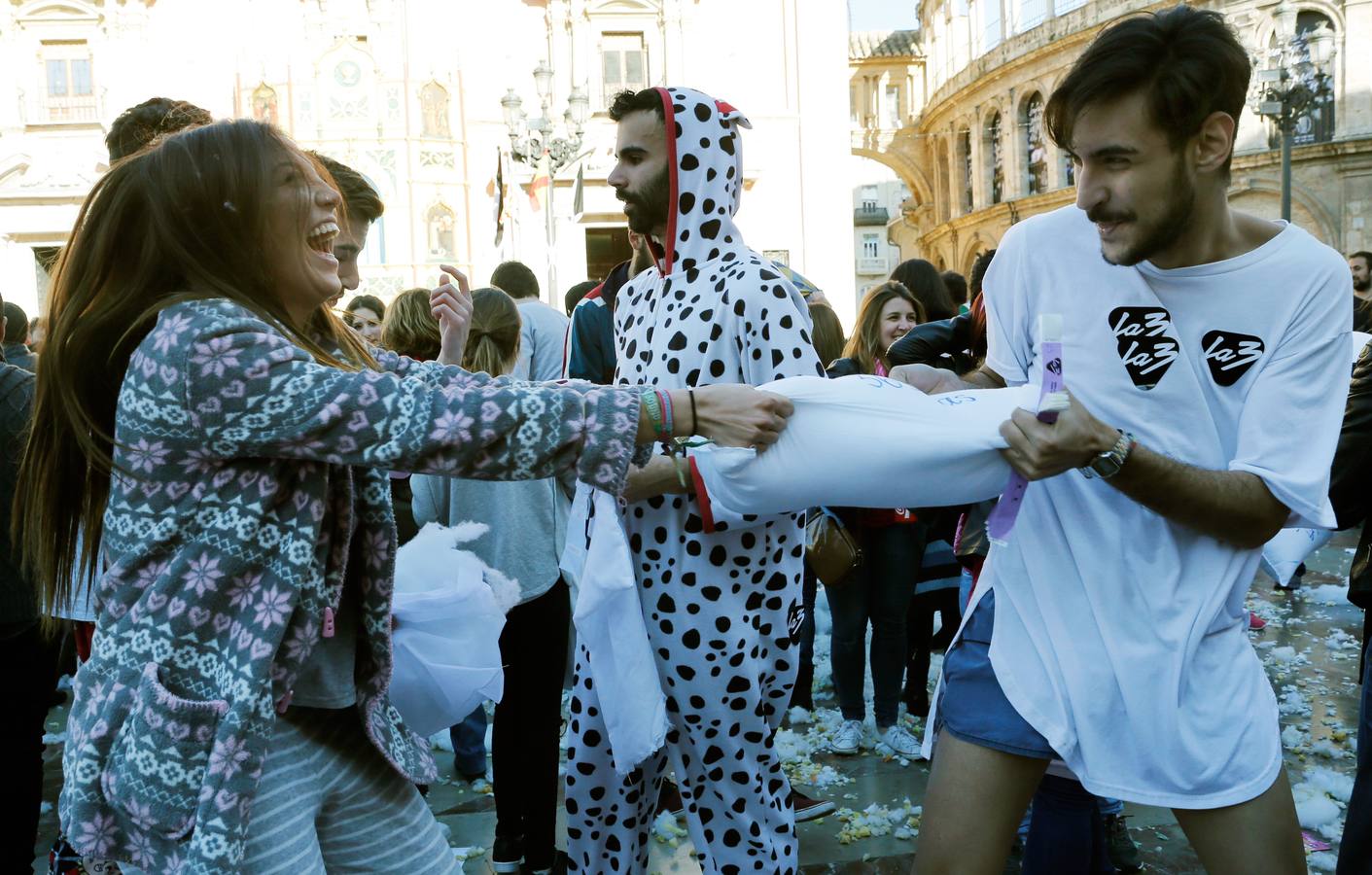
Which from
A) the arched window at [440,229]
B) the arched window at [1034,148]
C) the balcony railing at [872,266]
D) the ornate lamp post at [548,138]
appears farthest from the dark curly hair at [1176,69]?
the balcony railing at [872,266]

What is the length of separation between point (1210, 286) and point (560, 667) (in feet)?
8.84

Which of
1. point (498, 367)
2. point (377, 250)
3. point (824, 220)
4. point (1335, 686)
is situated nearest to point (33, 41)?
point (377, 250)

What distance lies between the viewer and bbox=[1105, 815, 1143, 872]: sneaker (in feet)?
13.0

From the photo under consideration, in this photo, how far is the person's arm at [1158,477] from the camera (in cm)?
210

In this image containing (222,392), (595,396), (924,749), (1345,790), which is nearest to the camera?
(222,392)

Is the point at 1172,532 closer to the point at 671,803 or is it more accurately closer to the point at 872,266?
the point at 671,803

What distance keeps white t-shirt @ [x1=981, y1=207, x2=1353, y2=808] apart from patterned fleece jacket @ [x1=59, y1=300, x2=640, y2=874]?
1081 mm

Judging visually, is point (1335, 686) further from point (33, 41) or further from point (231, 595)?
point (33, 41)

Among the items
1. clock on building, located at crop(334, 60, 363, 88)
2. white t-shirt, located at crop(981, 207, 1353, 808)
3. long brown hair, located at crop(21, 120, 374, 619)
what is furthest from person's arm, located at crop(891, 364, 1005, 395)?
clock on building, located at crop(334, 60, 363, 88)

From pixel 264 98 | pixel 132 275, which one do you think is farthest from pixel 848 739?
pixel 264 98

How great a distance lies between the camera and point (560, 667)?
13.8 ft

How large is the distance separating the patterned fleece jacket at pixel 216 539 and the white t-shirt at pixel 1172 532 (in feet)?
3.55

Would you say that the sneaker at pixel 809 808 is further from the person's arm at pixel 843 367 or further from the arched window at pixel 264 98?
the arched window at pixel 264 98

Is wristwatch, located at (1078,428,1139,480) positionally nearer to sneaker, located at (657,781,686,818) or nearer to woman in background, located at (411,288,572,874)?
woman in background, located at (411,288,572,874)
